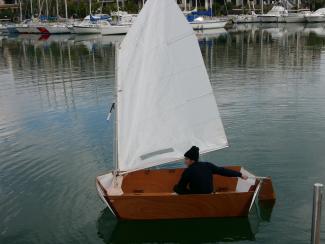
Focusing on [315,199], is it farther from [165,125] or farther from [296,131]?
[296,131]

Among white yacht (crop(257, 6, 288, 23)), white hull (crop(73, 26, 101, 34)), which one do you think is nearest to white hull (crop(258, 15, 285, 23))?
white yacht (crop(257, 6, 288, 23))

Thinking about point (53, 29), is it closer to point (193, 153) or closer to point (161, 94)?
point (161, 94)

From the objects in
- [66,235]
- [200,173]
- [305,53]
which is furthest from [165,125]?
[305,53]

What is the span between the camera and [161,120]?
1291 cm

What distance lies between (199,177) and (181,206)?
3.53 ft

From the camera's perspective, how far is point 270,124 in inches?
828

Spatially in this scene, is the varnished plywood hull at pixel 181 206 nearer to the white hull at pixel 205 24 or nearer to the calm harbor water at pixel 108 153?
the calm harbor water at pixel 108 153

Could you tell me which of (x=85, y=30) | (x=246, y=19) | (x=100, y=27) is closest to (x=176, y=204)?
(x=100, y=27)

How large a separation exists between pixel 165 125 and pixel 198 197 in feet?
7.79

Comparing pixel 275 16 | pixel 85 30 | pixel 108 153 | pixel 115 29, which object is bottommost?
pixel 108 153

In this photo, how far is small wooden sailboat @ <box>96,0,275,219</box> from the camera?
1207 cm

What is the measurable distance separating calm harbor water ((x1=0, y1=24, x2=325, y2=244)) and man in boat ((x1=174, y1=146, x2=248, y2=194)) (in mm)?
1262

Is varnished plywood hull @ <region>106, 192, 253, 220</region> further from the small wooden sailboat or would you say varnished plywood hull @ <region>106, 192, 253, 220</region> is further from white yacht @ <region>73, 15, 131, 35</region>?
white yacht @ <region>73, 15, 131, 35</region>

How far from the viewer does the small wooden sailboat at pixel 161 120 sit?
12070 millimetres
